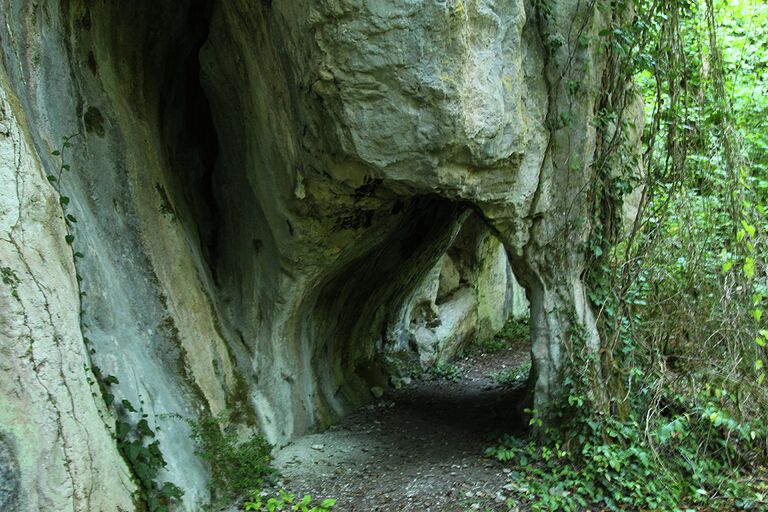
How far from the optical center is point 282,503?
4266 mm

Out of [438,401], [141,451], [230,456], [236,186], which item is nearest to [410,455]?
[230,456]

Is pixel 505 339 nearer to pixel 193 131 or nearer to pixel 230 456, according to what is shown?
pixel 193 131

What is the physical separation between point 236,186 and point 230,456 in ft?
7.93

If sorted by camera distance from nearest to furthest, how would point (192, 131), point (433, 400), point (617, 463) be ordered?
point (617, 463) < point (192, 131) < point (433, 400)

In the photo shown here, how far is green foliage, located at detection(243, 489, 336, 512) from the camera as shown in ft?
13.6

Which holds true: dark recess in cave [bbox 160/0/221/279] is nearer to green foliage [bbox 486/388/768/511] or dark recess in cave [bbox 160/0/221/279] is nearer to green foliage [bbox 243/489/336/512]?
green foliage [bbox 243/489/336/512]

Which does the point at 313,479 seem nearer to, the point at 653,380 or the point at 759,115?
the point at 653,380

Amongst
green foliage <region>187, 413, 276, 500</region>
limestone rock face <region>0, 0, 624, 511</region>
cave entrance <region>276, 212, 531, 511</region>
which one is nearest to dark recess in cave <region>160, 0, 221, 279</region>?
limestone rock face <region>0, 0, 624, 511</region>

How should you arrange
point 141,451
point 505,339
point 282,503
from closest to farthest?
1. point 141,451
2. point 282,503
3. point 505,339

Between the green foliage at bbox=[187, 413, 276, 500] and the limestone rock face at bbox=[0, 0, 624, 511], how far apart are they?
0.44ft

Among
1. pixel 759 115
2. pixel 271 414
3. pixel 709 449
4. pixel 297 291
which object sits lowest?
pixel 709 449

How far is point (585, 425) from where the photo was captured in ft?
15.4

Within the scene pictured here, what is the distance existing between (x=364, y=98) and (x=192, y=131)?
242 cm

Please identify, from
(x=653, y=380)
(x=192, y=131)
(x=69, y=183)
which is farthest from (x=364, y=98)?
(x=653, y=380)
